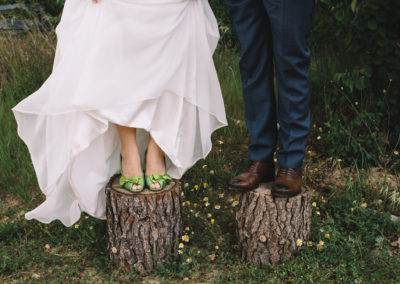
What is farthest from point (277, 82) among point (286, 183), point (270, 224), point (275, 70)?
point (270, 224)

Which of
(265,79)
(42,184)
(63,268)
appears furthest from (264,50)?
(63,268)

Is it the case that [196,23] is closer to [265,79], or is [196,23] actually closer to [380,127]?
[265,79]

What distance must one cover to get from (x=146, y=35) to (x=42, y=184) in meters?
1.05

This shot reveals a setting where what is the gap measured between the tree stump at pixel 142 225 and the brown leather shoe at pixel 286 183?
1.88ft

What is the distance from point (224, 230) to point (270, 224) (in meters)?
0.48

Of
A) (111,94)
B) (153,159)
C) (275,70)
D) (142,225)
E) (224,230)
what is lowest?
(224,230)

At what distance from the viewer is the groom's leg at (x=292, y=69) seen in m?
2.16

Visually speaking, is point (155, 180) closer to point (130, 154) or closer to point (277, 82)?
point (130, 154)

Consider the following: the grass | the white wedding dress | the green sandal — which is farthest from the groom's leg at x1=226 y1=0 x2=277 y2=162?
the grass

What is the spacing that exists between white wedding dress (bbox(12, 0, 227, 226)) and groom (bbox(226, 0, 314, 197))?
0.25m

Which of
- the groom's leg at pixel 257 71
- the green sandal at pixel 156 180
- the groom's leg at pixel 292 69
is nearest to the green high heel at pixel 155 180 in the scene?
the green sandal at pixel 156 180

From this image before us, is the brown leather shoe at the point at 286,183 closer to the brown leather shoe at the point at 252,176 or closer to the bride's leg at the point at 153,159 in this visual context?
the brown leather shoe at the point at 252,176

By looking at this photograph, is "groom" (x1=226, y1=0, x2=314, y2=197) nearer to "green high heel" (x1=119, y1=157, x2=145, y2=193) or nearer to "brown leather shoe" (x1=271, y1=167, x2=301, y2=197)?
"brown leather shoe" (x1=271, y1=167, x2=301, y2=197)

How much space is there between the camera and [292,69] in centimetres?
225
